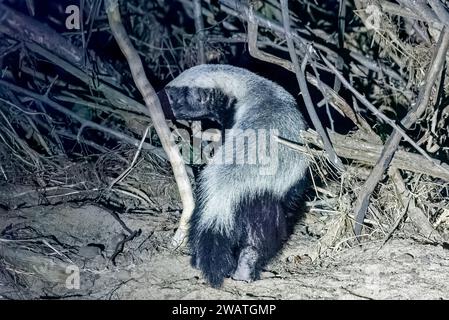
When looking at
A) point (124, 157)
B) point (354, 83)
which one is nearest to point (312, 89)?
point (354, 83)

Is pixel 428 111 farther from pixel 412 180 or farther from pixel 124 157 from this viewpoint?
pixel 124 157

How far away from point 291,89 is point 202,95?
78.0 inches

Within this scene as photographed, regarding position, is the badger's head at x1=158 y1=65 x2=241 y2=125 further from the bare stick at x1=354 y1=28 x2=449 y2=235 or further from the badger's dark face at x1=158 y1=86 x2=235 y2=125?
the bare stick at x1=354 y1=28 x2=449 y2=235

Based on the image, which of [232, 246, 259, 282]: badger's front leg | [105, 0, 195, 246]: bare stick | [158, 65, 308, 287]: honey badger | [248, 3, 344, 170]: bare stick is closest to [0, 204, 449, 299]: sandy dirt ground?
[232, 246, 259, 282]: badger's front leg

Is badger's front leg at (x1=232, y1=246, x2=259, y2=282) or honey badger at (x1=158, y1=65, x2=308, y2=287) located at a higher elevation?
honey badger at (x1=158, y1=65, x2=308, y2=287)

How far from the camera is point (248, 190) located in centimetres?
317

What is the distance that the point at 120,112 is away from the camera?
15.8 feet

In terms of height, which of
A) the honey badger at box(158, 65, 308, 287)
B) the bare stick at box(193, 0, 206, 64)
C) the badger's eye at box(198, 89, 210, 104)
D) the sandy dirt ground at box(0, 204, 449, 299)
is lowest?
the sandy dirt ground at box(0, 204, 449, 299)

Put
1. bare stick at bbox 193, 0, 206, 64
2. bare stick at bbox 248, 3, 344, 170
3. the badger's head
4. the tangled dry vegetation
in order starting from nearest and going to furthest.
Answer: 1. bare stick at bbox 248, 3, 344, 170
2. the tangled dry vegetation
3. the badger's head
4. bare stick at bbox 193, 0, 206, 64

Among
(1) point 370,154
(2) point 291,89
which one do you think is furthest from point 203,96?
(2) point 291,89

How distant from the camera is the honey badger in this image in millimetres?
3143

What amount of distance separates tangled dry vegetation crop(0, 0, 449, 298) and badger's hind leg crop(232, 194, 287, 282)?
43cm

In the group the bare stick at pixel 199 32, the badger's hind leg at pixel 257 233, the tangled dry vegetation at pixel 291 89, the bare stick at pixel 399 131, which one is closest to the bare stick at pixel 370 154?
the tangled dry vegetation at pixel 291 89

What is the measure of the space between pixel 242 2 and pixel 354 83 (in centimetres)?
154
